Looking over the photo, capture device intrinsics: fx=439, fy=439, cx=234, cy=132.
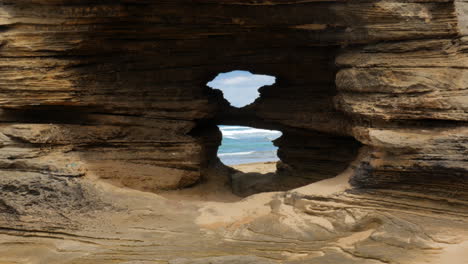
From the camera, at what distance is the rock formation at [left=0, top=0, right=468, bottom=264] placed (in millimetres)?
5719

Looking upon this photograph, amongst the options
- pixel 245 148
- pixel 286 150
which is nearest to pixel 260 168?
pixel 286 150

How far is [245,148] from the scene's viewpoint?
3859 cm

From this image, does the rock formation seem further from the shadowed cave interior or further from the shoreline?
the shoreline

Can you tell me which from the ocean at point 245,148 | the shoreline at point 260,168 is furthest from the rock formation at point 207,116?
the ocean at point 245,148

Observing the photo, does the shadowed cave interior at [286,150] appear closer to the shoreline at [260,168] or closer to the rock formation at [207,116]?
the rock formation at [207,116]

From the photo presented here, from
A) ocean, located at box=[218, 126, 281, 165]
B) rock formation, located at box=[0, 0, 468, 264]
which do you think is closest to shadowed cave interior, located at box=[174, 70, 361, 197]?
rock formation, located at box=[0, 0, 468, 264]

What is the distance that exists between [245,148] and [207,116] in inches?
1190

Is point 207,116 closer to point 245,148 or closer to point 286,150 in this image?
point 286,150

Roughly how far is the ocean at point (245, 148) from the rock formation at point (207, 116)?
1981cm

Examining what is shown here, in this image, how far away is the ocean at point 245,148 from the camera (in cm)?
2990

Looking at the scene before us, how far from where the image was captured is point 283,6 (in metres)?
6.68

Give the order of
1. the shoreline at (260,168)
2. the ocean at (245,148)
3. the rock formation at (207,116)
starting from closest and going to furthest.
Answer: the rock formation at (207,116), the shoreline at (260,168), the ocean at (245,148)

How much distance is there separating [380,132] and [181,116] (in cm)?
360

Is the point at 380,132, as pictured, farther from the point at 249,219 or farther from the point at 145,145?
the point at 145,145
